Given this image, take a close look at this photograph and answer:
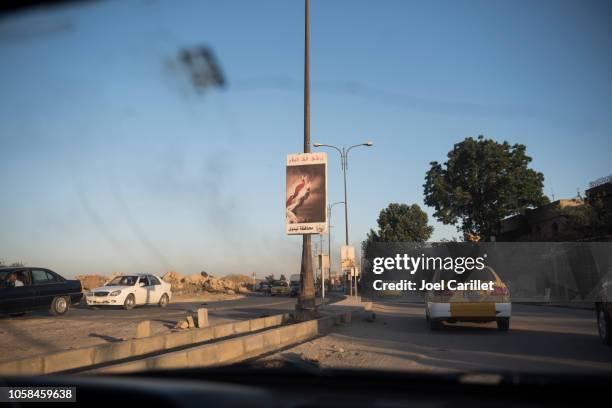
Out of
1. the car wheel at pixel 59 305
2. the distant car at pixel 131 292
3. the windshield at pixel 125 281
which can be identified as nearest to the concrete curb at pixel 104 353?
the car wheel at pixel 59 305

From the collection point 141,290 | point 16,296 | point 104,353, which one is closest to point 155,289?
point 141,290

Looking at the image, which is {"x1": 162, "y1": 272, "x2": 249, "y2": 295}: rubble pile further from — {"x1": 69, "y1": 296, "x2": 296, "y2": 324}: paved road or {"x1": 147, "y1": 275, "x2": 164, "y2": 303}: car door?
{"x1": 69, "y1": 296, "x2": 296, "y2": 324}: paved road

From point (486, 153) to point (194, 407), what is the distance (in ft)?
144

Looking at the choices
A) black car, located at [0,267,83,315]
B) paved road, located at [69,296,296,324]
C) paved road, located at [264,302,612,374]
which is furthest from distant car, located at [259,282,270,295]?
paved road, located at [264,302,612,374]

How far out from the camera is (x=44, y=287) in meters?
15.9

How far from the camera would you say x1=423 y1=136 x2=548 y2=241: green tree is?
42.2 meters

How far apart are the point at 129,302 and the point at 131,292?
0.40m

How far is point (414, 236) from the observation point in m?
64.7

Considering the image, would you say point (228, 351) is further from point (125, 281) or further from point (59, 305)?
point (125, 281)

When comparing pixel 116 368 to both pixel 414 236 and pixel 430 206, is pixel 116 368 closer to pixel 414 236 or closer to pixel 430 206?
pixel 430 206

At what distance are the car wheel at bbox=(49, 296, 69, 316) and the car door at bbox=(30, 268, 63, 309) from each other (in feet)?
0.66

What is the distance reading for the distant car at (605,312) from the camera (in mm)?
9586

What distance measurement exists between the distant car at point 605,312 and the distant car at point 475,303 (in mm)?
2419

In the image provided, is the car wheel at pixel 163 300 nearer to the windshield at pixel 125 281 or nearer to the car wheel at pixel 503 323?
the windshield at pixel 125 281
